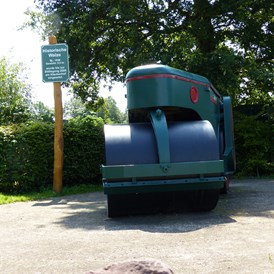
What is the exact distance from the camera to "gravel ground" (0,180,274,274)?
422 centimetres

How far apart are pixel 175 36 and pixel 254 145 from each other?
5.12m

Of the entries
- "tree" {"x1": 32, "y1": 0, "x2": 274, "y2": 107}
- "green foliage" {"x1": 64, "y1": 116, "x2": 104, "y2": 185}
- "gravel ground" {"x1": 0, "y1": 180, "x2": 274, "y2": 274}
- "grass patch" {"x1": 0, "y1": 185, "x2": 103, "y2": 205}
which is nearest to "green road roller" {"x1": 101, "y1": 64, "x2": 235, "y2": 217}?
"gravel ground" {"x1": 0, "y1": 180, "x2": 274, "y2": 274}

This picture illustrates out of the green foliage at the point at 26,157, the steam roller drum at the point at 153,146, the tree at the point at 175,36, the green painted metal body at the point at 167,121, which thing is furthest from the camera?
the tree at the point at 175,36

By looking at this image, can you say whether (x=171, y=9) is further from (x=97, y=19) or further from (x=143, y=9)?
(x=97, y=19)

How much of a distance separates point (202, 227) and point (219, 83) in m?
8.46

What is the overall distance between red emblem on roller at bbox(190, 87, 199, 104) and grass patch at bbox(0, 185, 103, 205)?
15.8 ft

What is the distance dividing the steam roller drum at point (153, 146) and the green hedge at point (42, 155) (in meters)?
5.41

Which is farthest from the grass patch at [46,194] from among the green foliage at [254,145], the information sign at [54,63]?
the green foliage at [254,145]

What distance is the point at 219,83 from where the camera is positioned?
13719 millimetres

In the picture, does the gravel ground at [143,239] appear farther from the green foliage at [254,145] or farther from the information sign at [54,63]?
the green foliage at [254,145]

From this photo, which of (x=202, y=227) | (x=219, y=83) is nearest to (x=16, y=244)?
(x=202, y=227)

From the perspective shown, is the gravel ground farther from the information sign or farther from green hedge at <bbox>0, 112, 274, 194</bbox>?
the information sign

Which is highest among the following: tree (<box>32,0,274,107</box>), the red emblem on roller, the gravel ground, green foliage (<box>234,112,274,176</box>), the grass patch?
tree (<box>32,0,274,107</box>)

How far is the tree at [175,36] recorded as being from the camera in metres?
13.9
